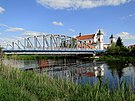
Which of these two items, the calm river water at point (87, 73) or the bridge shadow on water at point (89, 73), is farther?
the calm river water at point (87, 73)

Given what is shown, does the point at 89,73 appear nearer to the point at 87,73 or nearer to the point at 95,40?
the point at 87,73

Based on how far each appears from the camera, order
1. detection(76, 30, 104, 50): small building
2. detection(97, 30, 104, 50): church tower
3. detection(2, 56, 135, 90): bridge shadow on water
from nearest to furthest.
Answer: detection(2, 56, 135, 90): bridge shadow on water
detection(97, 30, 104, 50): church tower
detection(76, 30, 104, 50): small building

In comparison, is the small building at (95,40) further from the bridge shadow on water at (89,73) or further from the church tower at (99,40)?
the bridge shadow on water at (89,73)

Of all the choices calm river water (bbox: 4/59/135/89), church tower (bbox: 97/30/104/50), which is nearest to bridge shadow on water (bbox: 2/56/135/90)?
calm river water (bbox: 4/59/135/89)

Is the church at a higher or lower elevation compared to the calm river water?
higher

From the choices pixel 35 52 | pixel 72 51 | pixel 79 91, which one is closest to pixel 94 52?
pixel 72 51

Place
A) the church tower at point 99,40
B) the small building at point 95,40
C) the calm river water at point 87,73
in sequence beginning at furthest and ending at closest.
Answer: the small building at point 95,40, the church tower at point 99,40, the calm river water at point 87,73

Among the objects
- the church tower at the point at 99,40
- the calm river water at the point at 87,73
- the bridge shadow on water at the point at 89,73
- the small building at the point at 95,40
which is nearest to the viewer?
the bridge shadow on water at the point at 89,73

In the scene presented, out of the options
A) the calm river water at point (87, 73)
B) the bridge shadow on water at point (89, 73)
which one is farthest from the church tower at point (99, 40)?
the calm river water at point (87, 73)

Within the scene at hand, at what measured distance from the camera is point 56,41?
78.0 meters

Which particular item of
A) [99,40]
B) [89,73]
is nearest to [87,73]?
[89,73]

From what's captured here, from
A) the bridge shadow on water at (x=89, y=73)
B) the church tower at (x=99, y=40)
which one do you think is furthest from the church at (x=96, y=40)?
the bridge shadow on water at (x=89, y=73)

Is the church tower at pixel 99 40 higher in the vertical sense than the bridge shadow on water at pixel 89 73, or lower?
higher

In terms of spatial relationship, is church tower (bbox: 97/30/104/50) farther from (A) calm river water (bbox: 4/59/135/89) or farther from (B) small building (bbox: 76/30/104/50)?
(A) calm river water (bbox: 4/59/135/89)
